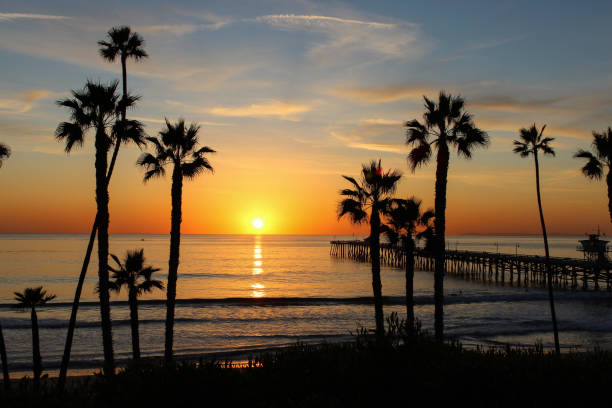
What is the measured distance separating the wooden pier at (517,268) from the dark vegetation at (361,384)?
2259 centimetres

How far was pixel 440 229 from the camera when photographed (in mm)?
20062

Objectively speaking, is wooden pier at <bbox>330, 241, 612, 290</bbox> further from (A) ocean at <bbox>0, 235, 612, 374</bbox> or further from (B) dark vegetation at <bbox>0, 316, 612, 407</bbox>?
(B) dark vegetation at <bbox>0, 316, 612, 407</bbox>

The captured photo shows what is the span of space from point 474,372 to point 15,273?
89.5 m

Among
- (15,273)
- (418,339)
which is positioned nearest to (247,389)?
(418,339)

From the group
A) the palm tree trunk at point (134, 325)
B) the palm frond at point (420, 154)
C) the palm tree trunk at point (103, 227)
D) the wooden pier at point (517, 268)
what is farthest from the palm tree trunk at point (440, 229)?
the palm tree trunk at point (103, 227)

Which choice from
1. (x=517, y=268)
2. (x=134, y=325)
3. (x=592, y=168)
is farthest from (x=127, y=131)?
(x=517, y=268)

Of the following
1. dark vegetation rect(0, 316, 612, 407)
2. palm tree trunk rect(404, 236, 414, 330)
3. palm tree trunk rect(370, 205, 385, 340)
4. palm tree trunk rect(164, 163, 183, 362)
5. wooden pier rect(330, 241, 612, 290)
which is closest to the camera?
dark vegetation rect(0, 316, 612, 407)

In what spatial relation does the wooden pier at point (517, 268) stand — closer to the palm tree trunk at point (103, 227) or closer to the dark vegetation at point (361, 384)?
the palm tree trunk at point (103, 227)

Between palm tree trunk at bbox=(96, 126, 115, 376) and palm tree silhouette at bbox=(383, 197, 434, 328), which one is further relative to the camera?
palm tree silhouette at bbox=(383, 197, 434, 328)

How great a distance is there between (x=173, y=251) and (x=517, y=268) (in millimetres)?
62298

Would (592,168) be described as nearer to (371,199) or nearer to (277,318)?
(371,199)

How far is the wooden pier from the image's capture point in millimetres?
59684

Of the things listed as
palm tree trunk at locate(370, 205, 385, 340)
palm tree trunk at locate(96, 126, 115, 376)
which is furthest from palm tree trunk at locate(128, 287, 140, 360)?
palm tree trunk at locate(370, 205, 385, 340)

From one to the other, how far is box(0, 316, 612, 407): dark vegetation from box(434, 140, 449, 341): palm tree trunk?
9.07 meters
